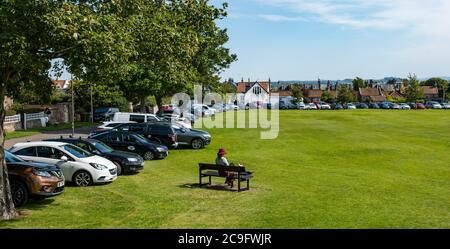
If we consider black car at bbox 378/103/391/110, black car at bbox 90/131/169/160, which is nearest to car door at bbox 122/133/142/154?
black car at bbox 90/131/169/160

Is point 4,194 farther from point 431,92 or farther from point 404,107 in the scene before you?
point 431,92

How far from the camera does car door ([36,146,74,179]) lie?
17.9 m

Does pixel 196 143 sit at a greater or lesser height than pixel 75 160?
lesser

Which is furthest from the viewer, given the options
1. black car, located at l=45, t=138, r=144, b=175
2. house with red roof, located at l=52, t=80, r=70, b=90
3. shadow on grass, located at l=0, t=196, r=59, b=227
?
black car, located at l=45, t=138, r=144, b=175

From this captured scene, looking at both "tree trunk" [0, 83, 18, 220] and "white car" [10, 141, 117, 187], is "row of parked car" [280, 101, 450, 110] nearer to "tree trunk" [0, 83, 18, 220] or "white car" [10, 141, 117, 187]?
"white car" [10, 141, 117, 187]

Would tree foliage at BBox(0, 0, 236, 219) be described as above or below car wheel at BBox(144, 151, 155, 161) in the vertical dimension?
above

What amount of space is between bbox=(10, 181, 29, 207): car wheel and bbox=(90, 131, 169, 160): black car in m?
10.6

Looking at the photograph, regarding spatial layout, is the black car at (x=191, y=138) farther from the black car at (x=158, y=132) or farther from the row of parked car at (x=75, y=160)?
the row of parked car at (x=75, y=160)

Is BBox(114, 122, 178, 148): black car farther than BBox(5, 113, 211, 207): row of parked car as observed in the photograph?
Yes

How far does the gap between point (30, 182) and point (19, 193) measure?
503mm

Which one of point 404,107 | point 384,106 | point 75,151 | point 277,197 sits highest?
point 75,151

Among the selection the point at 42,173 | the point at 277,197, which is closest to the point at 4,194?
the point at 42,173

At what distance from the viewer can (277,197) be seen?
1625cm

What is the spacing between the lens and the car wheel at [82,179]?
58.5 feet
